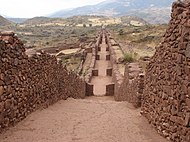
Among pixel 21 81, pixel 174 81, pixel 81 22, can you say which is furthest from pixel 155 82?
pixel 81 22

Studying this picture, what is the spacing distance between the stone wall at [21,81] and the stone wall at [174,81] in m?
3.02

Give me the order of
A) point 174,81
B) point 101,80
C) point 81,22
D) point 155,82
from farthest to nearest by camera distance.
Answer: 1. point 81,22
2. point 101,80
3. point 155,82
4. point 174,81

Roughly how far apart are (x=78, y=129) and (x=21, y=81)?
1.68 metres

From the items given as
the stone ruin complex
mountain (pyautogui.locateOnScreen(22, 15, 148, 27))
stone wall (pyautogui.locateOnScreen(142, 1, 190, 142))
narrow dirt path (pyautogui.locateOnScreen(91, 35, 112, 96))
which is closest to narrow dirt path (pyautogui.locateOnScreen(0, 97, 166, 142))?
the stone ruin complex

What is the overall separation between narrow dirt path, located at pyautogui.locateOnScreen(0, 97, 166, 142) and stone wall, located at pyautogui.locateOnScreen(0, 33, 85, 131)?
277 mm

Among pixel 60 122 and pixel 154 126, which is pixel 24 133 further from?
pixel 154 126

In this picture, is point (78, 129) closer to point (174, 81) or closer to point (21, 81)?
point (21, 81)

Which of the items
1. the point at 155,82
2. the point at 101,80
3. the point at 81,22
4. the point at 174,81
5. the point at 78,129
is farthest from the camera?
the point at 81,22

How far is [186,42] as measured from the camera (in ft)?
21.2

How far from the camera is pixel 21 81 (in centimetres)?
852

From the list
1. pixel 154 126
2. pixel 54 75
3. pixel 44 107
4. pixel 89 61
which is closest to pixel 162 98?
pixel 154 126

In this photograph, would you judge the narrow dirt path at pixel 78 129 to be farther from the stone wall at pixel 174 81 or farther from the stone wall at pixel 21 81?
the stone wall at pixel 174 81

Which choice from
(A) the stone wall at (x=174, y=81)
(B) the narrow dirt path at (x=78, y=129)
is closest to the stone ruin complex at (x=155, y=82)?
(A) the stone wall at (x=174, y=81)

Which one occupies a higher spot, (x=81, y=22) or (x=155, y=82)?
(x=155, y=82)
